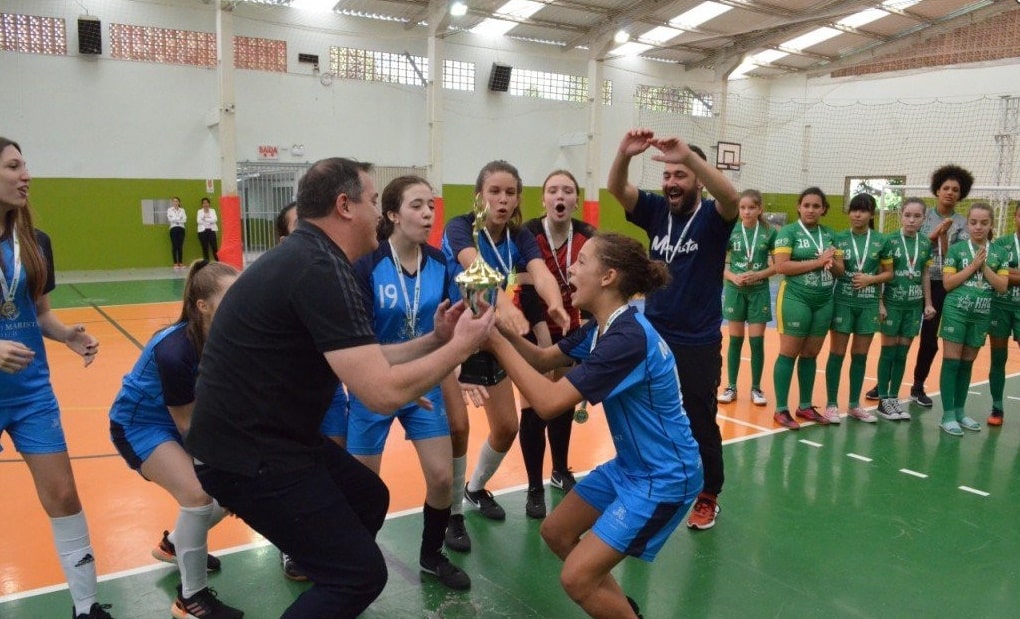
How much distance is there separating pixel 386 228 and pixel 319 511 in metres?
1.57

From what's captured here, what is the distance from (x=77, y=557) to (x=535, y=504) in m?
2.31

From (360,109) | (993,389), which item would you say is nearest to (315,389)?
(993,389)

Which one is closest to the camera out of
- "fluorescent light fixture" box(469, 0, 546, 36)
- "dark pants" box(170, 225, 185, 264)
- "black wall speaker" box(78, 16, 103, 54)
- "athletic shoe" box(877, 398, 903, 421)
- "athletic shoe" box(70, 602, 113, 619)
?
"athletic shoe" box(70, 602, 113, 619)

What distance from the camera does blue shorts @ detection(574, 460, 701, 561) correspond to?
2.61 meters

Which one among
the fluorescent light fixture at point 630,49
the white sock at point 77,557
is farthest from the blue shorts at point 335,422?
the fluorescent light fixture at point 630,49

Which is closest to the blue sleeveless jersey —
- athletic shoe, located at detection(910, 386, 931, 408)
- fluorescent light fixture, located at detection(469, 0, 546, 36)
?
athletic shoe, located at detection(910, 386, 931, 408)

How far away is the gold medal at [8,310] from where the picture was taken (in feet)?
9.34

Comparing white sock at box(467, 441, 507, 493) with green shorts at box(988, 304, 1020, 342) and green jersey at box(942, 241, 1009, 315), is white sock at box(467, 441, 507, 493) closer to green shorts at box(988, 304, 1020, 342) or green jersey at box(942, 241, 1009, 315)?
green jersey at box(942, 241, 1009, 315)

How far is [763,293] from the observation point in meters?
6.76

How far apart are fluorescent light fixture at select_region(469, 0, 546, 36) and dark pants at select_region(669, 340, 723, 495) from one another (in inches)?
619

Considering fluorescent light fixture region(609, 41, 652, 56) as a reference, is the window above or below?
below

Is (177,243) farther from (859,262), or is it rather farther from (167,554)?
(859,262)

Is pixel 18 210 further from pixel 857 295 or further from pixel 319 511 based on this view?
pixel 857 295

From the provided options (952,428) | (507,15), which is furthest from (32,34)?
(952,428)
